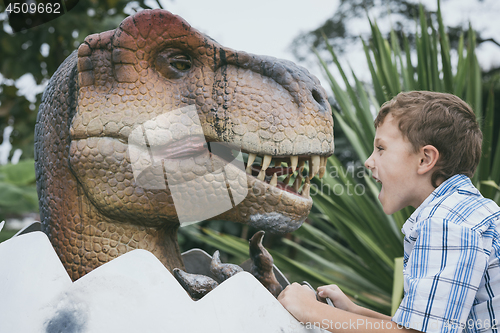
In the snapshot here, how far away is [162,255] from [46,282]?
0.87 feet

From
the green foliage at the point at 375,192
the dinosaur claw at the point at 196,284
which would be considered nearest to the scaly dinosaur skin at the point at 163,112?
the dinosaur claw at the point at 196,284

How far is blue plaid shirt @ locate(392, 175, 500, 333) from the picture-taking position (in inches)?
26.0

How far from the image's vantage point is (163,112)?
867 millimetres

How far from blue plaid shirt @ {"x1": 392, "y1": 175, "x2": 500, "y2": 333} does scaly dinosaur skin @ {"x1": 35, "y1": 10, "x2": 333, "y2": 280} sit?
0.28m

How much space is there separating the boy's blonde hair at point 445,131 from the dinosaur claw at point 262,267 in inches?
15.7

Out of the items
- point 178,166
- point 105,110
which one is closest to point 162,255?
point 178,166

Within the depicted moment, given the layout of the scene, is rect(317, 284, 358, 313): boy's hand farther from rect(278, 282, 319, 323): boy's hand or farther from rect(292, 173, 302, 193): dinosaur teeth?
rect(292, 173, 302, 193): dinosaur teeth

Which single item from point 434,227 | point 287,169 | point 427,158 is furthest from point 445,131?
point 287,169

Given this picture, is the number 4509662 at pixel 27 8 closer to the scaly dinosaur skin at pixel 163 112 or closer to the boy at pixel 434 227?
the scaly dinosaur skin at pixel 163 112

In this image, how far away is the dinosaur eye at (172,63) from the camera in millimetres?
876

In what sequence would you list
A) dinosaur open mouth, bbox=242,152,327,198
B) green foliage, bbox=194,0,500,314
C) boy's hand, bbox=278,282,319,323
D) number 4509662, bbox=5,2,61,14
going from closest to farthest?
1. boy's hand, bbox=278,282,319,323
2. dinosaur open mouth, bbox=242,152,327,198
3. number 4509662, bbox=5,2,61,14
4. green foliage, bbox=194,0,500,314

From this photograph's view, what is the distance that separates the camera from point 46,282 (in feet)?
2.58

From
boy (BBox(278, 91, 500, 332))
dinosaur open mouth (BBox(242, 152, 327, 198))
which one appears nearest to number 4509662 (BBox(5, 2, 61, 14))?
dinosaur open mouth (BBox(242, 152, 327, 198))

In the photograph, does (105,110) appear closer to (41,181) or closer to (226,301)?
(41,181)
